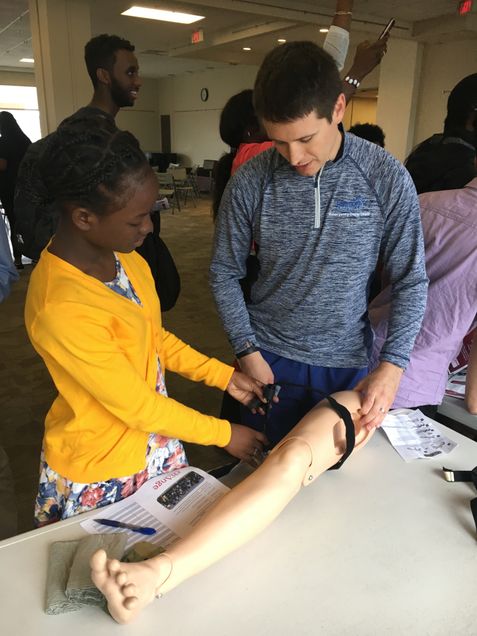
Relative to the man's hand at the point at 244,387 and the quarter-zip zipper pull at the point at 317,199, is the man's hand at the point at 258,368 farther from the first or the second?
the quarter-zip zipper pull at the point at 317,199

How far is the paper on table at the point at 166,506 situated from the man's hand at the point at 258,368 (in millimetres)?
265

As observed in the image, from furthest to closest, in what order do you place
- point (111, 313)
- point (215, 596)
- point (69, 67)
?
point (69, 67), point (111, 313), point (215, 596)

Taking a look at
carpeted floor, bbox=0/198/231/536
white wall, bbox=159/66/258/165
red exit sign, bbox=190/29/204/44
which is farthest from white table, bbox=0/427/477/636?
white wall, bbox=159/66/258/165

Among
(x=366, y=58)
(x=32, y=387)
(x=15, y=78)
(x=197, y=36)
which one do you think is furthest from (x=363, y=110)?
(x=32, y=387)

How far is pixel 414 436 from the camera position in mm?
1217

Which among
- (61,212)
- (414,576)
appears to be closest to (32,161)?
(61,212)

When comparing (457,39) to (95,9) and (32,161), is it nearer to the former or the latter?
(95,9)

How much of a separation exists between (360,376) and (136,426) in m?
0.60

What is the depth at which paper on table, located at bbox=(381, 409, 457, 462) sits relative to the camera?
1.16 metres

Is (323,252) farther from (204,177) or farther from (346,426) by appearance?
(204,177)

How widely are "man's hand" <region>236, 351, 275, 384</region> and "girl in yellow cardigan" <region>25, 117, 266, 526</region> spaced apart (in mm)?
189

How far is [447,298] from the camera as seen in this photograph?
1.31m

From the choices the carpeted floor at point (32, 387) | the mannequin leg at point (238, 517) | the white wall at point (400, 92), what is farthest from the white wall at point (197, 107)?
the mannequin leg at point (238, 517)

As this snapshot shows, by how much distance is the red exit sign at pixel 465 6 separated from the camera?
561cm
